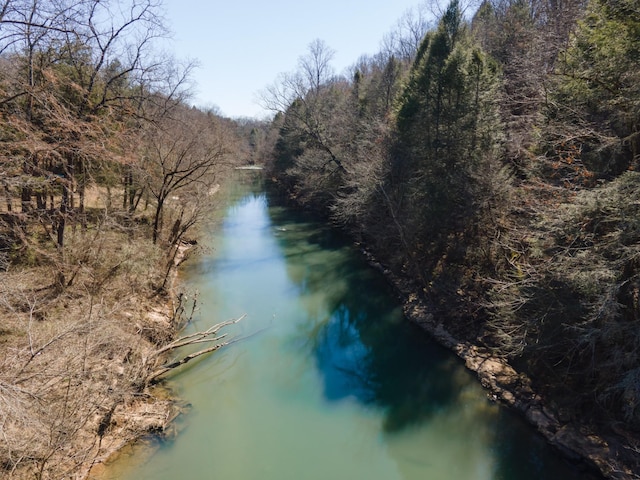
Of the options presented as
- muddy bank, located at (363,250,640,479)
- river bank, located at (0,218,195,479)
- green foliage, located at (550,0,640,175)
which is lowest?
muddy bank, located at (363,250,640,479)

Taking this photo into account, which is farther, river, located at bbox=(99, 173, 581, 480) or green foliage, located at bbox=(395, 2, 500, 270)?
green foliage, located at bbox=(395, 2, 500, 270)

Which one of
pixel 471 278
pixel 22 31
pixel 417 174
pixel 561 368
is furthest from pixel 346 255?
pixel 22 31

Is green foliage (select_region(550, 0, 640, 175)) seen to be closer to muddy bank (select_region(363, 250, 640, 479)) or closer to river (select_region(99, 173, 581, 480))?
muddy bank (select_region(363, 250, 640, 479))

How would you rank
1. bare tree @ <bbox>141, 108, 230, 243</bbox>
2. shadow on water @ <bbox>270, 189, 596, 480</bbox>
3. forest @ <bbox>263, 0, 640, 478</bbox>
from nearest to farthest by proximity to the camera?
forest @ <bbox>263, 0, 640, 478</bbox>, shadow on water @ <bbox>270, 189, 596, 480</bbox>, bare tree @ <bbox>141, 108, 230, 243</bbox>

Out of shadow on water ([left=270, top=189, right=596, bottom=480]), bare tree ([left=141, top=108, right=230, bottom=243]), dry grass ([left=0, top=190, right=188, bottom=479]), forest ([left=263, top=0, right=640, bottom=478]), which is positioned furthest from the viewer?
bare tree ([left=141, top=108, right=230, bottom=243])

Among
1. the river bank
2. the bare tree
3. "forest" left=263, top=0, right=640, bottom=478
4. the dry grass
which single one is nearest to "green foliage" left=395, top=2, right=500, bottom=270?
"forest" left=263, top=0, right=640, bottom=478

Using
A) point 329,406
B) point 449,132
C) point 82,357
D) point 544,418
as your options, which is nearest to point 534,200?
point 544,418
